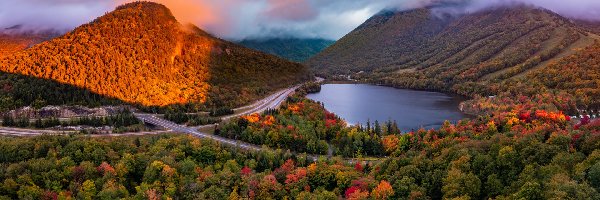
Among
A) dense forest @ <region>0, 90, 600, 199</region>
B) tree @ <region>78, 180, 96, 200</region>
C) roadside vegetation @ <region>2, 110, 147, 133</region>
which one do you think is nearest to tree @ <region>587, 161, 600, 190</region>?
dense forest @ <region>0, 90, 600, 199</region>

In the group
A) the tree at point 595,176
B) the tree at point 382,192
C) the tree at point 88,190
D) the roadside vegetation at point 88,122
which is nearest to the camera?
the tree at point 595,176

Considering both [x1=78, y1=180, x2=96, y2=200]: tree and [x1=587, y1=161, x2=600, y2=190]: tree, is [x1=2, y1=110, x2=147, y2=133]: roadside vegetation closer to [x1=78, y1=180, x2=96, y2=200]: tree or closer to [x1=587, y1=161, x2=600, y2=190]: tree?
[x1=78, y1=180, x2=96, y2=200]: tree

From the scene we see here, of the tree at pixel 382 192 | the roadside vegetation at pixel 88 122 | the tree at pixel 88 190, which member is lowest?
the tree at pixel 88 190

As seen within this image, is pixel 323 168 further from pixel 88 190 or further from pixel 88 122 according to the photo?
pixel 88 122

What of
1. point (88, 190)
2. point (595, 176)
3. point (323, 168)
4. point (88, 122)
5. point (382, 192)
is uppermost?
point (595, 176)

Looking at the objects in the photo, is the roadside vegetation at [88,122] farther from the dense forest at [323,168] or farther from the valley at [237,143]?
the dense forest at [323,168]

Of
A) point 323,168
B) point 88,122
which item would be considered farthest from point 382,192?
point 88,122

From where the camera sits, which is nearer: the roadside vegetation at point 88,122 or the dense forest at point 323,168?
the dense forest at point 323,168

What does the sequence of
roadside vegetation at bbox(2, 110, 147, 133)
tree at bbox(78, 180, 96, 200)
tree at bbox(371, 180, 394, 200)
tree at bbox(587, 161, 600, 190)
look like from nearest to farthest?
tree at bbox(587, 161, 600, 190) < tree at bbox(371, 180, 394, 200) < tree at bbox(78, 180, 96, 200) < roadside vegetation at bbox(2, 110, 147, 133)

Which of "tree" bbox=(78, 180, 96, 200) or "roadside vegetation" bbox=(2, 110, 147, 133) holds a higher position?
"roadside vegetation" bbox=(2, 110, 147, 133)

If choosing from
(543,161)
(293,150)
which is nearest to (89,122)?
(293,150)

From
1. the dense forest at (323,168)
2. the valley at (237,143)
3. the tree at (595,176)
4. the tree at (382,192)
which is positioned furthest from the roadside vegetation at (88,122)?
the tree at (595,176)
